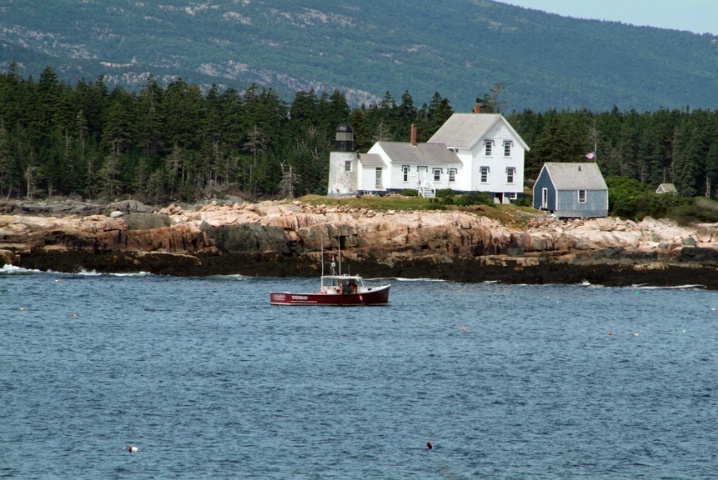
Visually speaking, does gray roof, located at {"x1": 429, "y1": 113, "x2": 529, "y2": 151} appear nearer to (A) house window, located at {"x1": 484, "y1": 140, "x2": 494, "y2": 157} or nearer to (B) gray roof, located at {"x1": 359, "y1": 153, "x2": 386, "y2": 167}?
(A) house window, located at {"x1": 484, "y1": 140, "x2": 494, "y2": 157}

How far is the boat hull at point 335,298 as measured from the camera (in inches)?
2238

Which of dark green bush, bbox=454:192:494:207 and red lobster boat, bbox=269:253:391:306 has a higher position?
dark green bush, bbox=454:192:494:207

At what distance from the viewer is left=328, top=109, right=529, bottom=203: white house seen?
83.5 metres

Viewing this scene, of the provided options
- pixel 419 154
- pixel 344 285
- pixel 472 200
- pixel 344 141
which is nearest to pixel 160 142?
pixel 344 141

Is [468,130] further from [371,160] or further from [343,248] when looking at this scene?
[343,248]

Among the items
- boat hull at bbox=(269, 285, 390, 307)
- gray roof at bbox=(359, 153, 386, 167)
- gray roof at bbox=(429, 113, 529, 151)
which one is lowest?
boat hull at bbox=(269, 285, 390, 307)

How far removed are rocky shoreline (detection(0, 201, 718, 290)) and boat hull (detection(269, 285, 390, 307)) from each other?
346 inches

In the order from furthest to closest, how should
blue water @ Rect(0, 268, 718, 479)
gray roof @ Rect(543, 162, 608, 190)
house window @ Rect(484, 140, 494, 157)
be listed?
house window @ Rect(484, 140, 494, 157), gray roof @ Rect(543, 162, 608, 190), blue water @ Rect(0, 268, 718, 479)

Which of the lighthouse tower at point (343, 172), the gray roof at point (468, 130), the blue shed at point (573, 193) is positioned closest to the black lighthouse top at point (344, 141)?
the lighthouse tower at point (343, 172)

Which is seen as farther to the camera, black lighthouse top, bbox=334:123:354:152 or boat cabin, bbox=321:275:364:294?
black lighthouse top, bbox=334:123:354:152

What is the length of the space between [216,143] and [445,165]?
36.9 m

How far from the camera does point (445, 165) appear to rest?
85000mm

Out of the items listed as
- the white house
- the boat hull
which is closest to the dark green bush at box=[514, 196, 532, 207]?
the white house

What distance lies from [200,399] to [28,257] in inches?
1467
